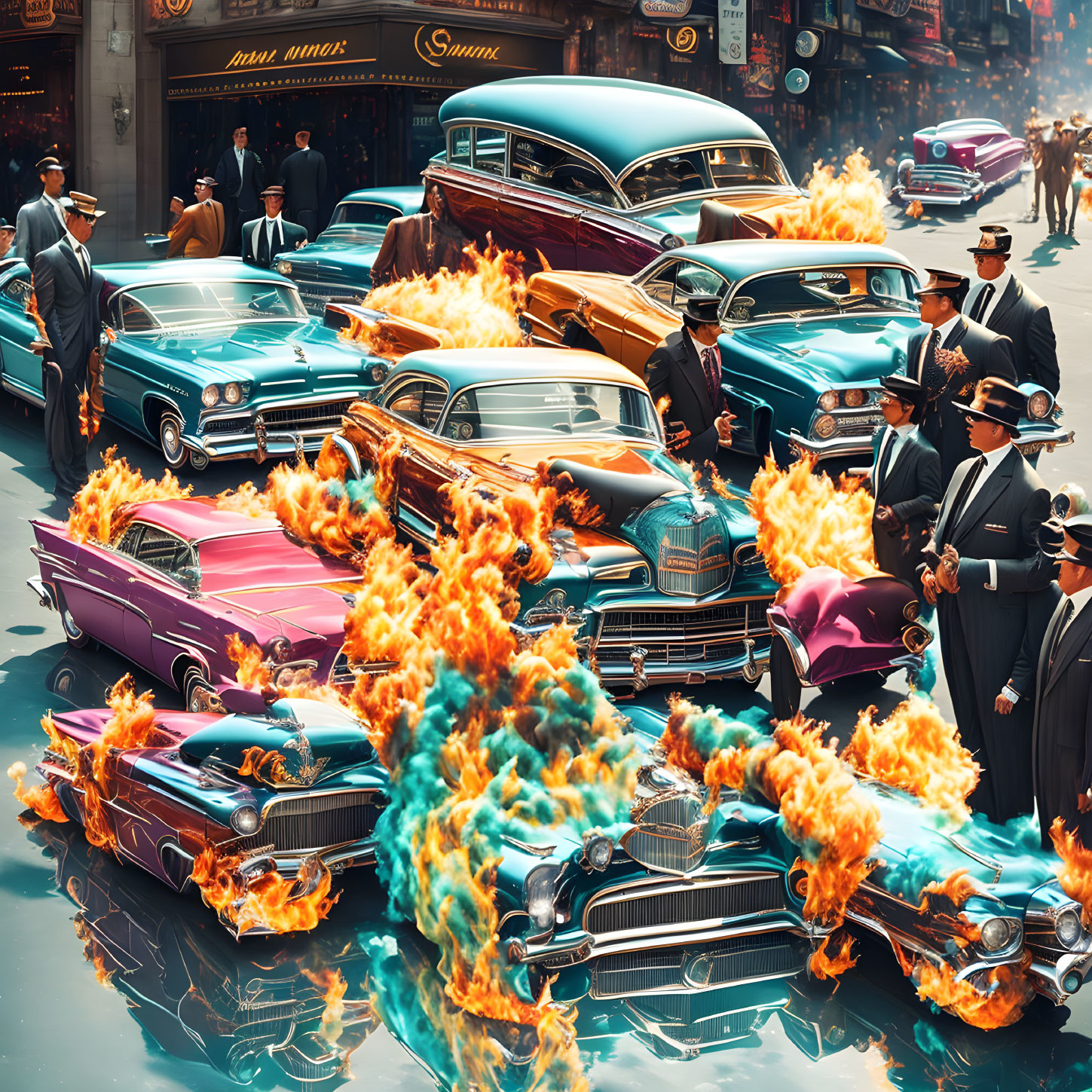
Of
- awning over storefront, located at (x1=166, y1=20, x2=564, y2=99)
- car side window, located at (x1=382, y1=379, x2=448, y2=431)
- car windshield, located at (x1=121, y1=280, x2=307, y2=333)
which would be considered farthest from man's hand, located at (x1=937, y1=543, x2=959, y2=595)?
awning over storefront, located at (x1=166, y1=20, x2=564, y2=99)

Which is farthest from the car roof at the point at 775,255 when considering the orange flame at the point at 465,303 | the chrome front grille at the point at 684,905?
the chrome front grille at the point at 684,905

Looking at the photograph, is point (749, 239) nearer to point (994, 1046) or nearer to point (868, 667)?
point (868, 667)

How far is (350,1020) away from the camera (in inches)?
210

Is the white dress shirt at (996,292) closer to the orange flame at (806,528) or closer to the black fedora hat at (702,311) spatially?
the black fedora hat at (702,311)

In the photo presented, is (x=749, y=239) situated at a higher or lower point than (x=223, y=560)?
higher

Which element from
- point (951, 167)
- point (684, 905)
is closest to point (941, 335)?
point (684, 905)

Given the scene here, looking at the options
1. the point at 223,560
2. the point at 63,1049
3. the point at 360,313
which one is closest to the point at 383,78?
the point at 360,313

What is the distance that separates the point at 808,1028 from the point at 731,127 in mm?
10681

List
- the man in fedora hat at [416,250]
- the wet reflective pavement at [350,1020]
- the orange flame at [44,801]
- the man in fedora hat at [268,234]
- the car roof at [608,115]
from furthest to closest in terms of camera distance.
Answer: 1. the man in fedora hat at [268,234]
2. the man in fedora hat at [416,250]
3. the car roof at [608,115]
4. the orange flame at [44,801]
5. the wet reflective pavement at [350,1020]

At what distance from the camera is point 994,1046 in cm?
536

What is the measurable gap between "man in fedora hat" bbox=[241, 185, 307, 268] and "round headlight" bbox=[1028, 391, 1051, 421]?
25.5 ft

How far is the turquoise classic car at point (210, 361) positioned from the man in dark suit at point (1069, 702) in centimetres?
668

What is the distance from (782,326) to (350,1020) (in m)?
7.42

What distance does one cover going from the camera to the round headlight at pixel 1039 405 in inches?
423
